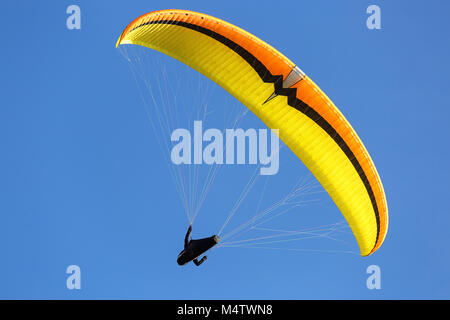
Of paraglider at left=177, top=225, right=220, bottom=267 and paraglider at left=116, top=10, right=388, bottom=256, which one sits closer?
paraglider at left=116, top=10, right=388, bottom=256

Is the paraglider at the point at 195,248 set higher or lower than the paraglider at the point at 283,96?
lower

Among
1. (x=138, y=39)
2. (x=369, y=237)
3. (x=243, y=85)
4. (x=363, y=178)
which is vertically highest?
(x=138, y=39)

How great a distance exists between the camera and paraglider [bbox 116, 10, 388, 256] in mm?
16219

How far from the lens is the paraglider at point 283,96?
16.2 metres

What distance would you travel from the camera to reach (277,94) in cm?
1672

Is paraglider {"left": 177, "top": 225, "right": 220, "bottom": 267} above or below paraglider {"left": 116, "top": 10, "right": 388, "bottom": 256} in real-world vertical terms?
below

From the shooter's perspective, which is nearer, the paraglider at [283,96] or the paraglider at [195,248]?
the paraglider at [283,96]

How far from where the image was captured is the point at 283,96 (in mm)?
A: 16688

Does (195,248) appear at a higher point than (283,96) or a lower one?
lower
